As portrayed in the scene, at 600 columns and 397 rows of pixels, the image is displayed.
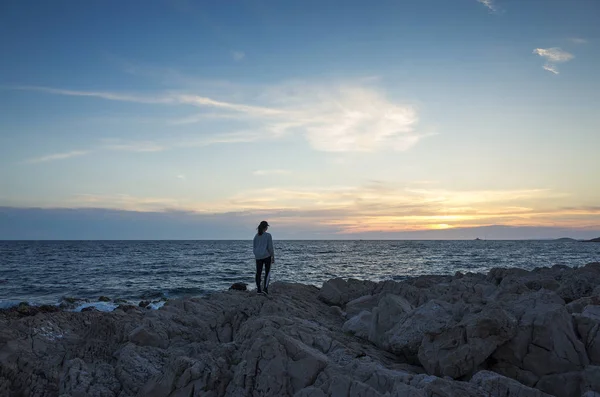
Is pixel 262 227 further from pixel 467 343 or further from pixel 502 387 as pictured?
pixel 502 387

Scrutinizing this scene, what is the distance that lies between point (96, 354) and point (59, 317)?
204cm

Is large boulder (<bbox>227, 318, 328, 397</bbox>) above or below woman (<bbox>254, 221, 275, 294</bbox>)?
below

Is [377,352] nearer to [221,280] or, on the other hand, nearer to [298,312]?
[298,312]

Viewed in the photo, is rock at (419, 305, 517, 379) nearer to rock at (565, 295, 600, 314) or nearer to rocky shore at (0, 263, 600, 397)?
rocky shore at (0, 263, 600, 397)

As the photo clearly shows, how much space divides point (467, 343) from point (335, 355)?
2.01 metres

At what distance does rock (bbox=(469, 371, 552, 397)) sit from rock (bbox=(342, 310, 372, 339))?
356 cm

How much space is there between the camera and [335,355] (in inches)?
249

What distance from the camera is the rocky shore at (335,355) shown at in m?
5.33

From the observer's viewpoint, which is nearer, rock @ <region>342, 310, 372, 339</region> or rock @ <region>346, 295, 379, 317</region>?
rock @ <region>342, 310, 372, 339</region>

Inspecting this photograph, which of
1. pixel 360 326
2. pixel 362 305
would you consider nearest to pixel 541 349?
pixel 360 326

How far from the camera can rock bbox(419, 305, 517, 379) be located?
5.97 m

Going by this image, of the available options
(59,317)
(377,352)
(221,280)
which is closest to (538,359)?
(377,352)

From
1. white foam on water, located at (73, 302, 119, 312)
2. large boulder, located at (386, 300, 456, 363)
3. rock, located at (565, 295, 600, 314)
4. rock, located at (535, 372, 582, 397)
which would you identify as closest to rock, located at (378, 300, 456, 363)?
large boulder, located at (386, 300, 456, 363)

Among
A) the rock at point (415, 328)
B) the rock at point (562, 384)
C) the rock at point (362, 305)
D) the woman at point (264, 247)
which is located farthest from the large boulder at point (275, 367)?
the rock at point (362, 305)
